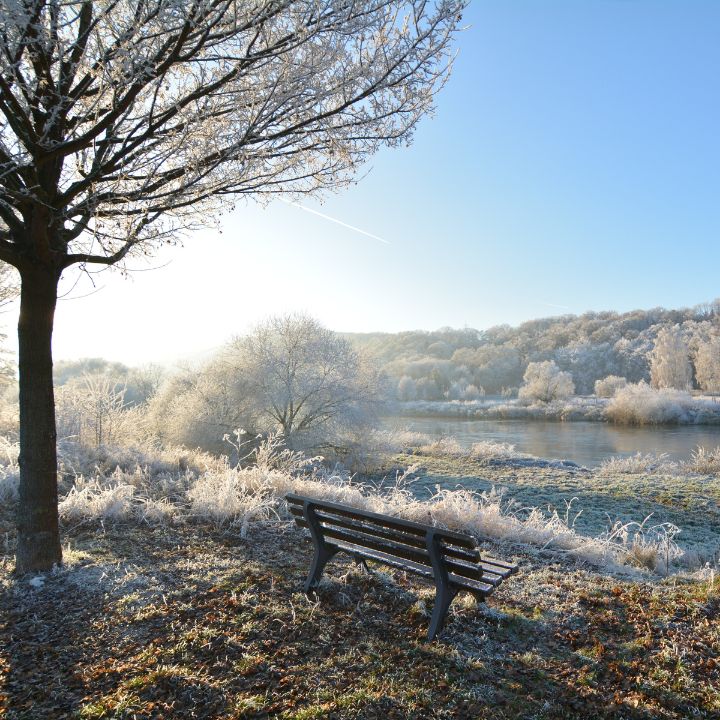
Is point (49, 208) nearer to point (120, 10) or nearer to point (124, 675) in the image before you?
point (120, 10)

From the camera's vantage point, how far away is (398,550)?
3699mm

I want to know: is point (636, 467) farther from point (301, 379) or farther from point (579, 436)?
point (301, 379)

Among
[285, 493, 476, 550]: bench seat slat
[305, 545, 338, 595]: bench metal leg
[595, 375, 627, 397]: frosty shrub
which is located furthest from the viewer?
[595, 375, 627, 397]: frosty shrub

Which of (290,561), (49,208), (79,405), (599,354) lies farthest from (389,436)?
(599,354)

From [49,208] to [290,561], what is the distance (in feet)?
11.8

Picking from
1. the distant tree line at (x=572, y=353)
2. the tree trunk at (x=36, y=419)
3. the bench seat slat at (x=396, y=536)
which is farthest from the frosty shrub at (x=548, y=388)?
the tree trunk at (x=36, y=419)

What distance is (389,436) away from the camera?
2011 cm

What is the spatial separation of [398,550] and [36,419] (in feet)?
10.0

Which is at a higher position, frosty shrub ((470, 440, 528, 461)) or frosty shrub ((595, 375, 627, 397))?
frosty shrub ((595, 375, 627, 397))

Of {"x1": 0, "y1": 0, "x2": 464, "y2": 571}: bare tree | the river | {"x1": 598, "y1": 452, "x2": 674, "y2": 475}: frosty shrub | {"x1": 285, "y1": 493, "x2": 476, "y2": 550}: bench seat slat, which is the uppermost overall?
{"x1": 0, "y1": 0, "x2": 464, "y2": 571}: bare tree

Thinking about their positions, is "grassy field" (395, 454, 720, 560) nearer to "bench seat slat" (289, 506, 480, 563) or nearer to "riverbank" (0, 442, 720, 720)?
"riverbank" (0, 442, 720, 720)

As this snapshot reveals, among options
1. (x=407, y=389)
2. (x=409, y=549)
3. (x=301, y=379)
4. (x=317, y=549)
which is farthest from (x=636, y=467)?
(x=407, y=389)

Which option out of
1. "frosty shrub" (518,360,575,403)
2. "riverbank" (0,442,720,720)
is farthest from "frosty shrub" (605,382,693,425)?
"riverbank" (0,442,720,720)

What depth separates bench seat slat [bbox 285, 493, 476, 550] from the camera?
3276mm
